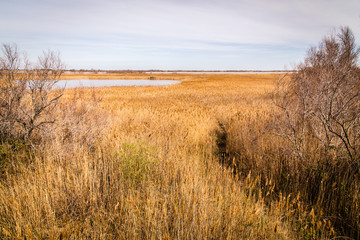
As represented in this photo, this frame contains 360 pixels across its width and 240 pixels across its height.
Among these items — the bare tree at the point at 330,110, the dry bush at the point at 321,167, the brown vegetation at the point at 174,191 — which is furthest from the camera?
the bare tree at the point at 330,110

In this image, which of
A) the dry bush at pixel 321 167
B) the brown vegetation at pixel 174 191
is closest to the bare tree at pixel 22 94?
the brown vegetation at pixel 174 191

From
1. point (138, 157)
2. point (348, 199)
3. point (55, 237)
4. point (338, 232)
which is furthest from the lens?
point (138, 157)

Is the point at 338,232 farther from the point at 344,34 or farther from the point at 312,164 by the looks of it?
the point at 344,34

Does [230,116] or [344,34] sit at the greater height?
[344,34]

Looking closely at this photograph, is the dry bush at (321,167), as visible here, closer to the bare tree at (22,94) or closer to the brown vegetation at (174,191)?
the brown vegetation at (174,191)

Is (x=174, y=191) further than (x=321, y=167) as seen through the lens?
No

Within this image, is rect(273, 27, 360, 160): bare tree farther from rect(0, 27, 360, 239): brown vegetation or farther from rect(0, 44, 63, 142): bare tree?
rect(0, 44, 63, 142): bare tree

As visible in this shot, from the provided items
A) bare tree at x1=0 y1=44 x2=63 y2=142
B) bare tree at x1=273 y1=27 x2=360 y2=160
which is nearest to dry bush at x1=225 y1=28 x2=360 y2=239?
bare tree at x1=273 y1=27 x2=360 y2=160

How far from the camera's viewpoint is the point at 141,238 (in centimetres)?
226

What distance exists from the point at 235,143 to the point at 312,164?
2.51 m

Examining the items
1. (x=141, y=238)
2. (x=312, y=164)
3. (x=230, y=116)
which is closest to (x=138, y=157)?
(x=141, y=238)

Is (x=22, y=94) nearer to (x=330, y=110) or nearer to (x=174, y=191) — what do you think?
(x=174, y=191)

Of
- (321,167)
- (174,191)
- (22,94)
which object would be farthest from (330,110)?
(22,94)

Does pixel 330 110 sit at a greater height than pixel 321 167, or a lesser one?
greater
